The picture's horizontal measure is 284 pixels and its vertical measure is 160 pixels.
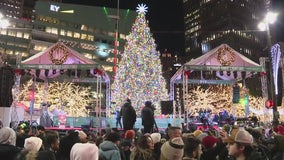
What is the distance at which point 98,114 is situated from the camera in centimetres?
1698

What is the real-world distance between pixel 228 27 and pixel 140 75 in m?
85.9

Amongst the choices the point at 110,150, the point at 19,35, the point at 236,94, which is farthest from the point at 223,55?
the point at 19,35

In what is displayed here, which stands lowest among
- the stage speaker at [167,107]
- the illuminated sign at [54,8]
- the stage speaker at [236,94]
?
the stage speaker at [167,107]

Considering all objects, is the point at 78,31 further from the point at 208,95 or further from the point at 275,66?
the point at 275,66

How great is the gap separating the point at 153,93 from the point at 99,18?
219ft

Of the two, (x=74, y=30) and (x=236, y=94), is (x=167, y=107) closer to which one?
(x=236, y=94)

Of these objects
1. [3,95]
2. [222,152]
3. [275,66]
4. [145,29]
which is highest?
[145,29]

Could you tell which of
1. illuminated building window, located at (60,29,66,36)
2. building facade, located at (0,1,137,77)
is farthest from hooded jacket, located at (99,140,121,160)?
illuminated building window, located at (60,29,66,36)

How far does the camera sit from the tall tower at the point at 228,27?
10456 cm

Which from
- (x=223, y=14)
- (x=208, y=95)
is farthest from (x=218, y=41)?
(x=208, y=95)

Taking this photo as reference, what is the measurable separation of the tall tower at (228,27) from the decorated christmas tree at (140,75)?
72646mm

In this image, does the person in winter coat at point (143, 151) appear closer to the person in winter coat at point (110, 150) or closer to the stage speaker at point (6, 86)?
the person in winter coat at point (110, 150)

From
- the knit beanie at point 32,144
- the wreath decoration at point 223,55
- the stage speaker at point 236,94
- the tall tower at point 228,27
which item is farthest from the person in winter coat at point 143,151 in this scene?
the tall tower at point 228,27

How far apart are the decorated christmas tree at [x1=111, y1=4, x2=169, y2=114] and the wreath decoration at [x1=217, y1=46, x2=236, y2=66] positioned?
34.0ft
